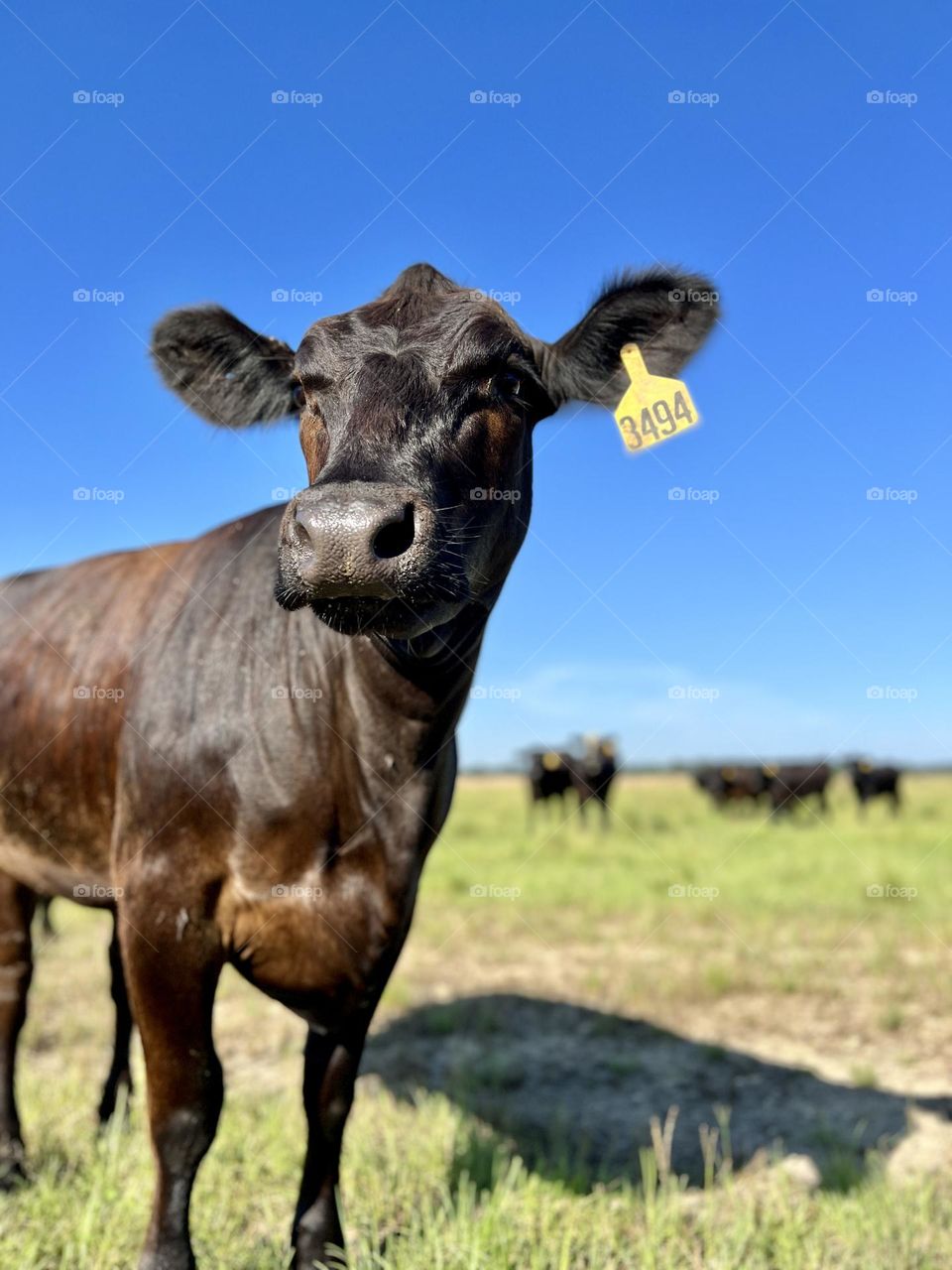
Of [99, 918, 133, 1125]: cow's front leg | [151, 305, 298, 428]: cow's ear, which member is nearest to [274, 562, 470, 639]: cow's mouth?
[151, 305, 298, 428]: cow's ear

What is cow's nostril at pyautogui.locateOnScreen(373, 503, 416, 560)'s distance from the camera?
249cm

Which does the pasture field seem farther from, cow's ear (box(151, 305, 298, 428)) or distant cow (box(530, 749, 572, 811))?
distant cow (box(530, 749, 572, 811))

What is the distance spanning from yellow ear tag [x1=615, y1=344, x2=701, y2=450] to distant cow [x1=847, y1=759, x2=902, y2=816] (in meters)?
38.8

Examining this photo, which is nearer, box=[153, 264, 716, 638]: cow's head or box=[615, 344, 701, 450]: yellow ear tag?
box=[153, 264, 716, 638]: cow's head

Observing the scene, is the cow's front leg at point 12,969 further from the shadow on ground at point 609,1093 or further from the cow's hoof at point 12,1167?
the shadow on ground at point 609,1093

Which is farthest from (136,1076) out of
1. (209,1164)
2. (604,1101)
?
(604,1101)

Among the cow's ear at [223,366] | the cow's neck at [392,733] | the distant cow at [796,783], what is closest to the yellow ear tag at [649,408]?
the cow's neck at [392,733]

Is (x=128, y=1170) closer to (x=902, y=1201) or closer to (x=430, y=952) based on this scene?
(x=902, y=1201)

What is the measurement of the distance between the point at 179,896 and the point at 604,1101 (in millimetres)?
3473

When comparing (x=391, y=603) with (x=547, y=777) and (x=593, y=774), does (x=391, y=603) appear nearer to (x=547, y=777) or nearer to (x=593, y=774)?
(x=547, y=777)

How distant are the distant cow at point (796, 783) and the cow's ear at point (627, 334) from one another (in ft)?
111

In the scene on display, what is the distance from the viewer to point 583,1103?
564cm

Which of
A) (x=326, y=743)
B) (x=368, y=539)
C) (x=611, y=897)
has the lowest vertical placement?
(x=611, y=897)

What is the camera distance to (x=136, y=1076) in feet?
20.1
